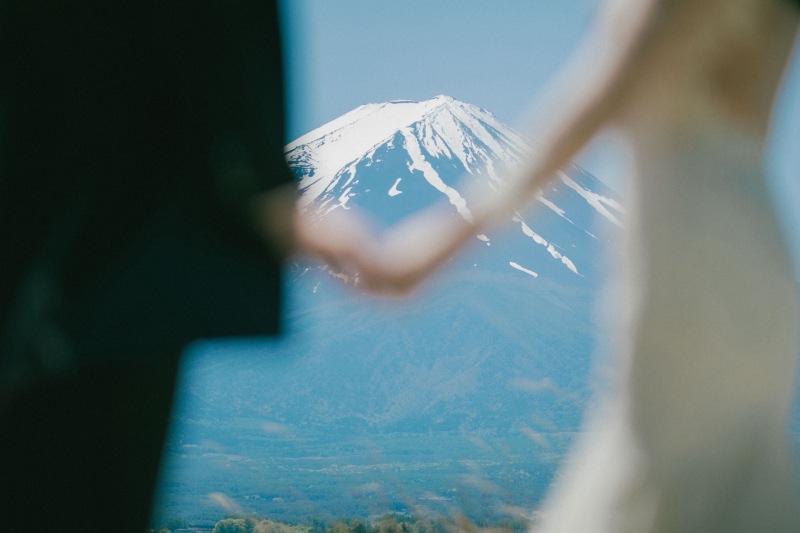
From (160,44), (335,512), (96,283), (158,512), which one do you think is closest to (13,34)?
(160,44)

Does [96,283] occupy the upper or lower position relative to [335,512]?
upper

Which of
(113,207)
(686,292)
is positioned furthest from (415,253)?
(113,207)

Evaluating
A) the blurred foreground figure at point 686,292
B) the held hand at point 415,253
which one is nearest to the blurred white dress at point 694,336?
the blurred foreground figure at point 686,292

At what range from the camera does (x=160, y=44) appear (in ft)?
8.20

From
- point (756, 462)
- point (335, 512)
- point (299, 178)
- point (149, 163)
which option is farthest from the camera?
point (335, 512)

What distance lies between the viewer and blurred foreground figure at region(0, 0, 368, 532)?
246 centimetres

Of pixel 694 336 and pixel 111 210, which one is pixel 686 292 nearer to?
pixel 694 336

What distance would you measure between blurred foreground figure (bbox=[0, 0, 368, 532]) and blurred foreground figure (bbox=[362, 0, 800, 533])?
3.59ft

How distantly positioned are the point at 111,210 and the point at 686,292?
1.56m

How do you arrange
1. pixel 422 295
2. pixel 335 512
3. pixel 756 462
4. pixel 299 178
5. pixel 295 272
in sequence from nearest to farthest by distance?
pixel 756 462 < pixel 422 295 < pixel 295 272 < pixel 299 178 < pixel 335 512

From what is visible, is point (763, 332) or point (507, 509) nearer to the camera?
point (763, 332)

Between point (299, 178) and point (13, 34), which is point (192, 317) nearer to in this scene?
point (299, 178)

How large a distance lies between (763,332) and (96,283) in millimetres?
1705

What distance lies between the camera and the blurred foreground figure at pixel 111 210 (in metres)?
2.46
